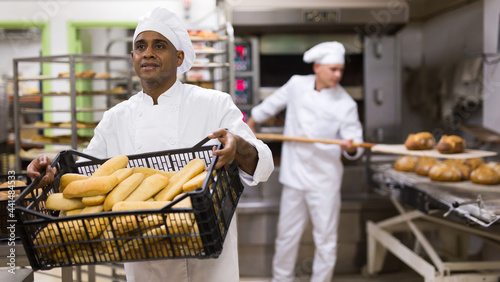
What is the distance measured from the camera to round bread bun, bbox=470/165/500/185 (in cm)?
264

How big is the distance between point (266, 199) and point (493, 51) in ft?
6.69

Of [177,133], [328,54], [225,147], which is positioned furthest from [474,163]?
[225,147]

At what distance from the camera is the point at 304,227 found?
346 centimetres

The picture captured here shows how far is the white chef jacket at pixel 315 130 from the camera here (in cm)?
335

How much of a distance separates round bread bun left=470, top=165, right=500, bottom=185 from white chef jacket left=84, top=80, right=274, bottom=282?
1.69m

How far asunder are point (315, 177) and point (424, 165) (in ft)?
2.29

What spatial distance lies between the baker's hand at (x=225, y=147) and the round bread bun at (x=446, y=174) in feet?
6.32

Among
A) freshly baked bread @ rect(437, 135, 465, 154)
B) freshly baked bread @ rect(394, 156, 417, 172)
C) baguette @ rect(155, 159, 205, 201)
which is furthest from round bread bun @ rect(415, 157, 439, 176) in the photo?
baguette @ rect(155, 159, 205, 201)

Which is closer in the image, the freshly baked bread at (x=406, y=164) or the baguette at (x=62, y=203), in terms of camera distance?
the baguette at (x=62, y=203)

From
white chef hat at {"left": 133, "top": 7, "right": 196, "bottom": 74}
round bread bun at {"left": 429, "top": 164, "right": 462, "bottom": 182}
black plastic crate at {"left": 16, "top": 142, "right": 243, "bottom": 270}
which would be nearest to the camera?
black plastic crate at {"left": 16, "top": 142, "right": 243, "bottom": 270}

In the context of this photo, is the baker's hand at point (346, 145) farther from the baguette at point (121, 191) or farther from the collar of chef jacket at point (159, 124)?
the baguette at point (121, 191)

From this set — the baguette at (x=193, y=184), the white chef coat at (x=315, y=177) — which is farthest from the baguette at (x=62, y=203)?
the white chef coat at (x=315, y=177)

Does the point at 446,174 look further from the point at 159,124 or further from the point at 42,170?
the point at 42,170

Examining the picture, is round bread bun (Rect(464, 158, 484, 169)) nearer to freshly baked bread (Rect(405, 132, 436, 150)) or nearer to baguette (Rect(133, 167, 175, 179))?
freshly baked bread (Rect(405, 132, 436, 150))
